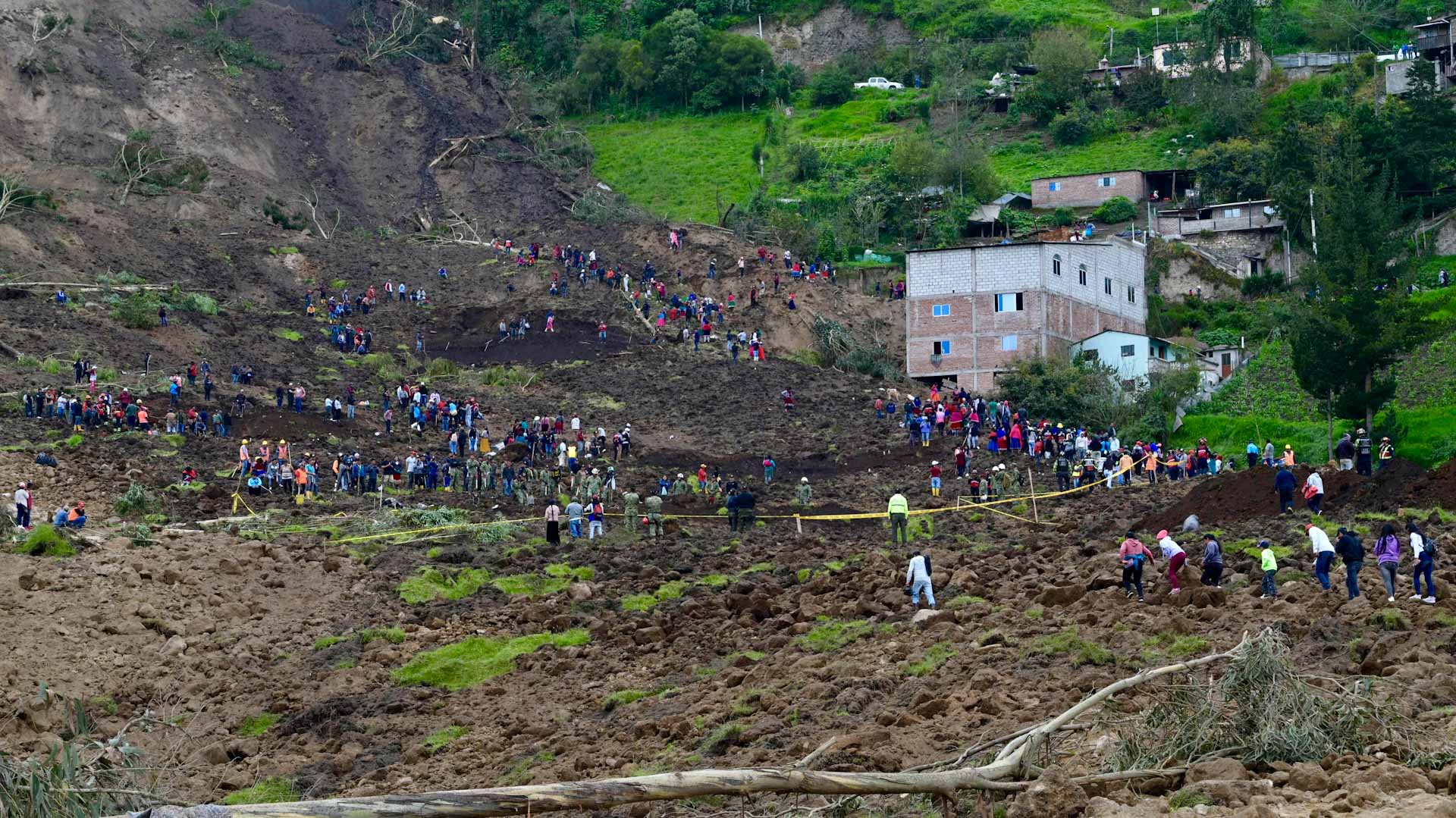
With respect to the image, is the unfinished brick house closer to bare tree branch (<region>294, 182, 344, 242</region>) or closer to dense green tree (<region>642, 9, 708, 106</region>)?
bare tree branch (<region>294, 182, 344, 242</region>)

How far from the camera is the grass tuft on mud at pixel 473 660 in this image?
24.9m

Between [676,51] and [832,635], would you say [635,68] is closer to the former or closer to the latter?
[676,51]

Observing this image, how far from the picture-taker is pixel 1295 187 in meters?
71.2

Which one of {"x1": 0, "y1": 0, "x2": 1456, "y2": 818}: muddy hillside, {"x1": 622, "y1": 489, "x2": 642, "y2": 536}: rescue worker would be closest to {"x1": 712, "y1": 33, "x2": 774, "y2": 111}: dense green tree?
{"x1": 0, "y1": 0, "x2": 1456, "y2": 818}: muddy hillside

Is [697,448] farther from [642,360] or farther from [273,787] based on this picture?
[273,787]

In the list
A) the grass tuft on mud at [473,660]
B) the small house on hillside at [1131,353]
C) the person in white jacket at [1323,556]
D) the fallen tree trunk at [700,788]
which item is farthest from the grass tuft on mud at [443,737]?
the small house on hillside at [1131,353]

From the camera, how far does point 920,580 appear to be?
78.1ft

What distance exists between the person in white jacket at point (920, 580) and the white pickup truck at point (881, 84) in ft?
270

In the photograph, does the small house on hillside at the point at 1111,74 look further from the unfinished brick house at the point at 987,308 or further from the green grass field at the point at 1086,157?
the unfinished brick house at the point at 987,308

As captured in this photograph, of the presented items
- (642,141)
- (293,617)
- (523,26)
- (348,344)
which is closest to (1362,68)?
(642,141)

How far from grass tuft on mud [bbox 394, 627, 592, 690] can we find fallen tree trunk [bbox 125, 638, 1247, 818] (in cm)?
1004

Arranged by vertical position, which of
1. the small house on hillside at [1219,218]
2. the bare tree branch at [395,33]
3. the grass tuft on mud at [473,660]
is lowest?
the grass tuft on mud at [473,660]

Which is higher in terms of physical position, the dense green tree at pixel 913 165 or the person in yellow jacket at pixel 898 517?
the dense green tree at pixel 913 165

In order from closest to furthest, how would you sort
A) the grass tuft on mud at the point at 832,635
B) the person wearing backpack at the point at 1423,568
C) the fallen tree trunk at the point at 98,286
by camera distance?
the person wearing backpack at the point at 1423,568 < the grass tuft on mud at the point at 832,635 < the fallen tree trunk at the point at 98,286
